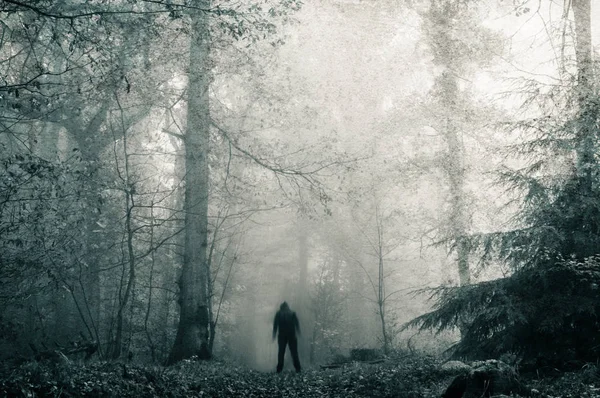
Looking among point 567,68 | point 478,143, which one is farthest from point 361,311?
point 567,68

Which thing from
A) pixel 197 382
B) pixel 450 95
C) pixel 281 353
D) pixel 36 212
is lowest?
pixel 281 353

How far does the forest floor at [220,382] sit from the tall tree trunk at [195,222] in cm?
113

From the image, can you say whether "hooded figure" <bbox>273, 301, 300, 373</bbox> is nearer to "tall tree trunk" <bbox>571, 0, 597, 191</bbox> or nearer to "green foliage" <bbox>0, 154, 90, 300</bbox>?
"green foliage" <bbox>0, 154, 90, 300</bbox>

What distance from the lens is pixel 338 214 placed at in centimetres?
2542

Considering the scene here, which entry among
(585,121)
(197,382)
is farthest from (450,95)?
(197,382)

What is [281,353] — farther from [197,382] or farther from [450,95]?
[450,95]

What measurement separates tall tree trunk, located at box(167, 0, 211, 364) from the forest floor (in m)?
1.13

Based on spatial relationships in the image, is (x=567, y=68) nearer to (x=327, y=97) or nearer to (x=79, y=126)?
(x=327, y=97)

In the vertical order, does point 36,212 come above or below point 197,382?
above

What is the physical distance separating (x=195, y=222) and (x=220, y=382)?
5.06m

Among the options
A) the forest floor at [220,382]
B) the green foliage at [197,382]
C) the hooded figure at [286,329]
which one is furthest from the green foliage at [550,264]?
the hooded figure at [286,329]

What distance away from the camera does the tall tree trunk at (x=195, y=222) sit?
1070 cm

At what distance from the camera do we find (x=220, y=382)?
742cm

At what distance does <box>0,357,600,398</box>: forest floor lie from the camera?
4855mm
